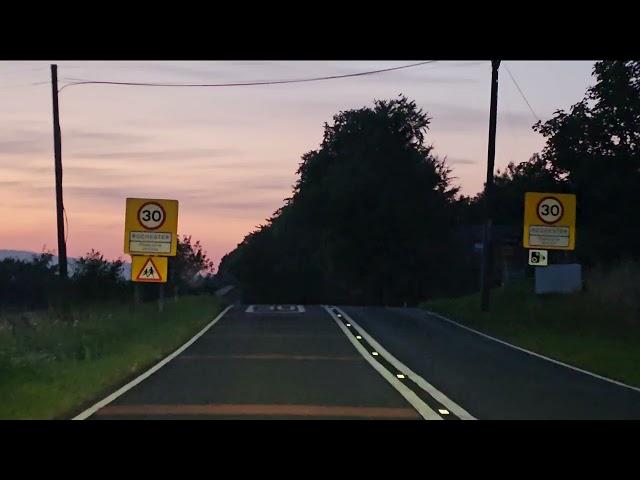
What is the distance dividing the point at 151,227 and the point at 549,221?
39.8 ft

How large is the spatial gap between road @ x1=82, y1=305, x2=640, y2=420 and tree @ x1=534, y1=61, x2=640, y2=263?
17.2m

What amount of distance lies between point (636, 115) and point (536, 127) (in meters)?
4.31

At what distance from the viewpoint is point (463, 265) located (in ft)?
301

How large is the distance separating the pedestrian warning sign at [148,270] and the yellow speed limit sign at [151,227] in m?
0.36

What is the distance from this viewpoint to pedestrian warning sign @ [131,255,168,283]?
33.0m

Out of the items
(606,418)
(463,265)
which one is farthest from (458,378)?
(463,265)

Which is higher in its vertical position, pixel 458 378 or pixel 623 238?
pixel 623 238

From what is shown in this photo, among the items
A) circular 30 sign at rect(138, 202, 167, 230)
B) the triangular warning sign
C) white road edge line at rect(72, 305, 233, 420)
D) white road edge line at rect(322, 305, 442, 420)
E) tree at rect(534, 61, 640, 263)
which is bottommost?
white road edge line at rect(72, 305, 233, 420)

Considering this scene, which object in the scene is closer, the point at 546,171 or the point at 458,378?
the point at 458,378

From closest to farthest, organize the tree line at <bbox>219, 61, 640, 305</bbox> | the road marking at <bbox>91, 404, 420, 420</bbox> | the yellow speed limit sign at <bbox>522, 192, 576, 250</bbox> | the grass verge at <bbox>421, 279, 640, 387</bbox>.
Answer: the road marking at <bbox>91, 404, 420, 420</bbox>
the grass verge at <bbox>421, 279, 640, 387</bbox>
the yellow speed limit sign at <bbox>522, 192, 576, 250</bbox>
the tree line at <bbox>219, 61, 640, 305</bbox>

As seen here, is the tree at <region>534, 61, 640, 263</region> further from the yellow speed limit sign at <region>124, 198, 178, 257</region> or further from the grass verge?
the yellow speed limit sign at <region>124, 198, 178, 257</region>

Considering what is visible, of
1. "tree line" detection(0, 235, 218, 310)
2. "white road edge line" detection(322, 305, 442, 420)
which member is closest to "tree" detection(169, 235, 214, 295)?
"tree line" detection(0, 235, 218, 310)
